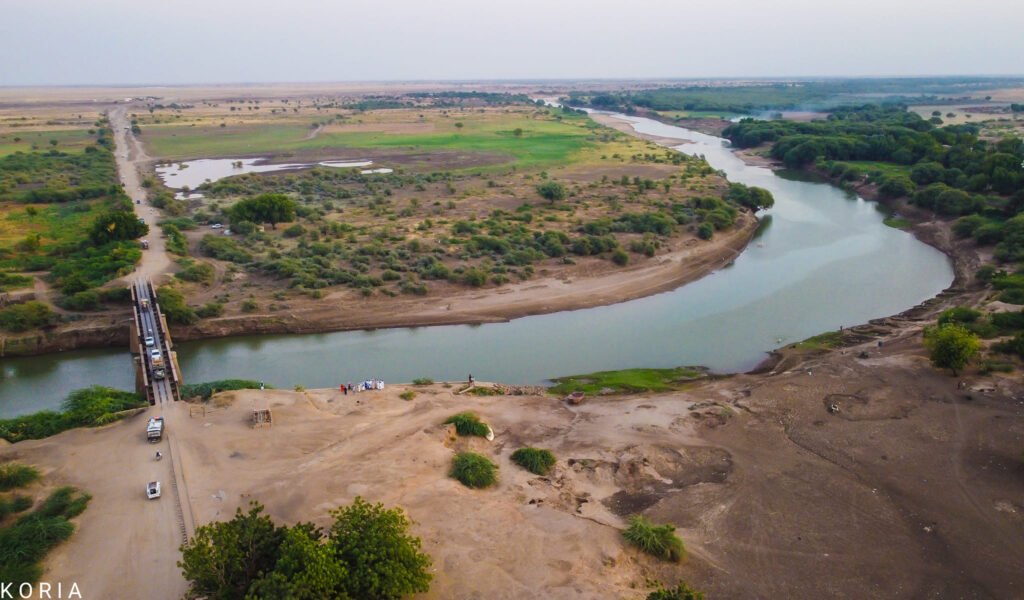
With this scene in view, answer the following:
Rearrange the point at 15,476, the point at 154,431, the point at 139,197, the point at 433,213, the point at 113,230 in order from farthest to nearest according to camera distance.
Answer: the point at 139,197, the point at 433,213, the point at 113,230, the point at 154,431, the point at 15,476

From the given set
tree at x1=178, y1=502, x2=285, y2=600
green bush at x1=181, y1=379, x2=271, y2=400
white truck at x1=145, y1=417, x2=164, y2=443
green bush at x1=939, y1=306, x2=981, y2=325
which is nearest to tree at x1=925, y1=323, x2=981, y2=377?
green bush at x1=939, y1=306, x2=981, y2=325

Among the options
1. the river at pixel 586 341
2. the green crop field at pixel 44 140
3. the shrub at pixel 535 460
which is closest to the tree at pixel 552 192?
the river at pixel 586 341

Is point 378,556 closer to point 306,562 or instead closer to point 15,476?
point 306,562

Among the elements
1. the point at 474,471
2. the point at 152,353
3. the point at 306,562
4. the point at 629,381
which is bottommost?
the point at 629,381

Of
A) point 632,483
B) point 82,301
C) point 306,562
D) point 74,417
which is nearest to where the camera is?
point 306,562

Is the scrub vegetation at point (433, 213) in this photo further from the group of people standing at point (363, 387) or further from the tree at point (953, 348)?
the tree at point (953, 348)

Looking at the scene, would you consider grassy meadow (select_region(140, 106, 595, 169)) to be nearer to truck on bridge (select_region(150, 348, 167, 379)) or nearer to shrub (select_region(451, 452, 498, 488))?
truck on bridge (select_region(150, 348, 167, 379))

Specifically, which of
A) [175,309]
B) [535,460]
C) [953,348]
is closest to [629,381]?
[535,460]
